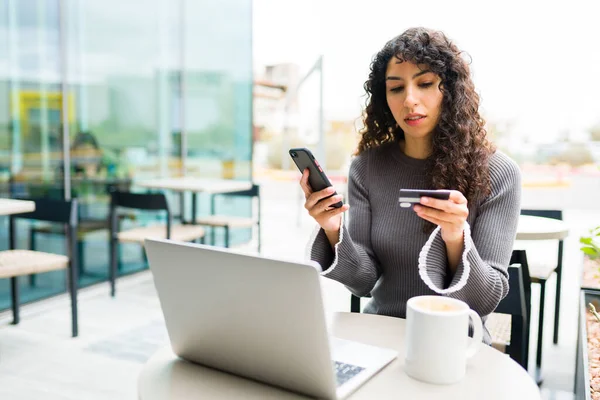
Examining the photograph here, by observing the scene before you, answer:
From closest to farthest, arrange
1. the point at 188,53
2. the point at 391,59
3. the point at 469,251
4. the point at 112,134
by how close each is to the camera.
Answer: the point at 469,251
the point at 391,59
the point at 112,134
the point at 188,53

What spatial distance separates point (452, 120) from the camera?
1264mm

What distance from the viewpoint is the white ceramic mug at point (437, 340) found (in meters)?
0.73

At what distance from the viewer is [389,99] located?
51.3 inches

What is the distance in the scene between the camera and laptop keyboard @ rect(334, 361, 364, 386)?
758 millimetres

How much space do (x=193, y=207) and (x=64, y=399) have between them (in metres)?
2.28

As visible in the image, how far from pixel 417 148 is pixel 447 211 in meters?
0.48

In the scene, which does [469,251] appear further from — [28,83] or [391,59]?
[28,83]

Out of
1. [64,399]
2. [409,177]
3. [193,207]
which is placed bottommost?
[64,399]

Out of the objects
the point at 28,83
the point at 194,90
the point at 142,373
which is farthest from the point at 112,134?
the point at 142,373

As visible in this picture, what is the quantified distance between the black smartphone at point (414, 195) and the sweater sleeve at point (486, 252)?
17 cm

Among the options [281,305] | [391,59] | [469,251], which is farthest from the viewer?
[391,59]

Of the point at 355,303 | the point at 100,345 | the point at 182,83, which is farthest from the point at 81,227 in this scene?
the point at 355,303

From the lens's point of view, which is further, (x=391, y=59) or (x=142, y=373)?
(x=391, y=59)

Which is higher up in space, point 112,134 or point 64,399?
point 112,134
